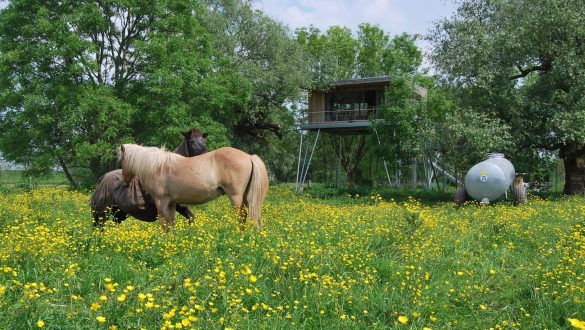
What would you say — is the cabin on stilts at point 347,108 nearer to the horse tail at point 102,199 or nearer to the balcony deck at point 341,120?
the balcony deck at point 341,120

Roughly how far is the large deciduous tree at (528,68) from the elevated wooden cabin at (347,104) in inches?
363

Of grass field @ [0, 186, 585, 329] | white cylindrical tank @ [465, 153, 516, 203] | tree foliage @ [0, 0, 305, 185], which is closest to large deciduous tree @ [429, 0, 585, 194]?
white cylindrical tank @ [465, 153, 516, 203]

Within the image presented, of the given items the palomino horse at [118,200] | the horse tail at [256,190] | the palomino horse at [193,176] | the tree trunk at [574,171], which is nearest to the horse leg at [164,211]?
the palomino horse at [193,176]

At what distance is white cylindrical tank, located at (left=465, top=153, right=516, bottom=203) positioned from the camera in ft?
59.8

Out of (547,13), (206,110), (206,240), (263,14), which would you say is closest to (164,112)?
(206,110)

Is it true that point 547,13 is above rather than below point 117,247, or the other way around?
above

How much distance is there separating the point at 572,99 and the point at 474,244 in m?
14.3

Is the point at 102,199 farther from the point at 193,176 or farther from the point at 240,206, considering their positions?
the point at 240,206

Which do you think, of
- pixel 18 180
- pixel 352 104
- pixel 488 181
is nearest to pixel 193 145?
pixel 488 181

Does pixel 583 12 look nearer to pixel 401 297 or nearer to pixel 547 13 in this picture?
pixel 547 13

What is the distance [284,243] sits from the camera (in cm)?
683

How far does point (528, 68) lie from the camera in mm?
22516

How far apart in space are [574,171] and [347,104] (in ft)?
51.6

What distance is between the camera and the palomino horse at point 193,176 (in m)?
8.99
